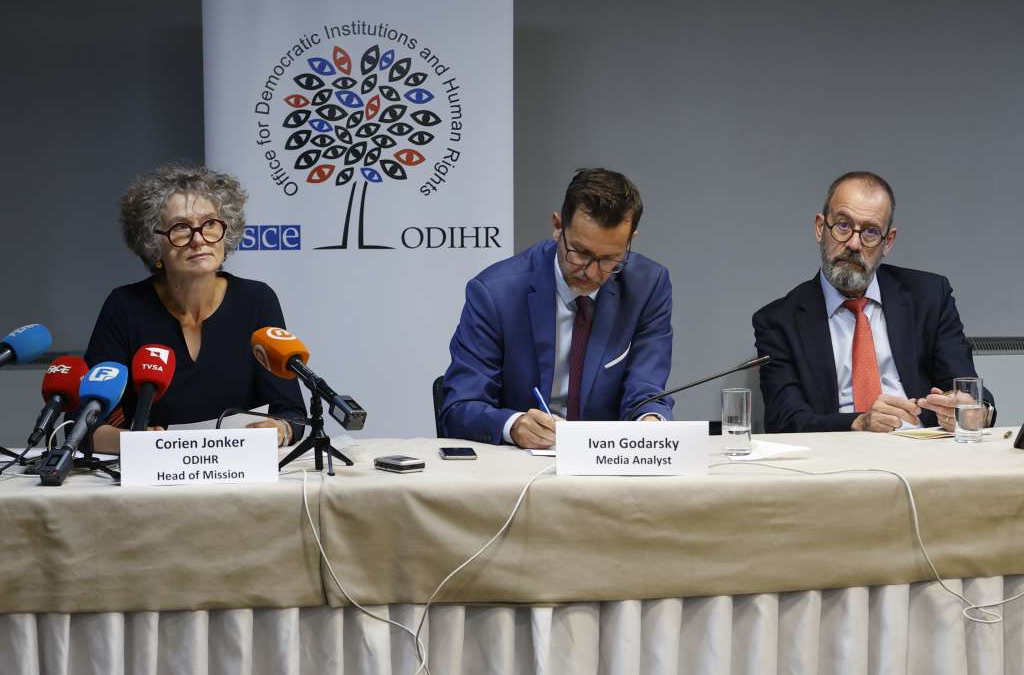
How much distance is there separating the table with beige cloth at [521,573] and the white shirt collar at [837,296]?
1080mm

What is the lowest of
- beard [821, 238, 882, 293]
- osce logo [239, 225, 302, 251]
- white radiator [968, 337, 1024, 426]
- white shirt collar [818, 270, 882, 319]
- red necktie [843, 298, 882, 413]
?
white radiator [968, 337, 1024, 426]

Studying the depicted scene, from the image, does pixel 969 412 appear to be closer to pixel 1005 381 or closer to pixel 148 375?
pixel 148 375

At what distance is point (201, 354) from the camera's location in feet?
8.37

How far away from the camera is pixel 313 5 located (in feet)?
11.7

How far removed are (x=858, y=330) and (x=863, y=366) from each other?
0.37ft

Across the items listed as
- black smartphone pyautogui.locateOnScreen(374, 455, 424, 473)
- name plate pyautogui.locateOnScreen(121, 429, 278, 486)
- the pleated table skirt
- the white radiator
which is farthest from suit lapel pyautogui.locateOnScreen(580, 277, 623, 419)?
the white radiator

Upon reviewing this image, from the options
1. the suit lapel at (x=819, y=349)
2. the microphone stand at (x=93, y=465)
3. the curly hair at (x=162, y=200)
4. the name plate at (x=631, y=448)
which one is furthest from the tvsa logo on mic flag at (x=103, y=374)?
the suit lapel at (x=819, y=349)

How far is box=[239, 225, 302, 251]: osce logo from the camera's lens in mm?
3580

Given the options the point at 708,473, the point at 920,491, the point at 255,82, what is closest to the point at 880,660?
the point at 920,491

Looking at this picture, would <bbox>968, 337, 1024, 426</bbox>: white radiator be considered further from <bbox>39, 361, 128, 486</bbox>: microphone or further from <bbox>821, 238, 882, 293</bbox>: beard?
<bbox>39, 361, 128, 486</bbox>: microphone

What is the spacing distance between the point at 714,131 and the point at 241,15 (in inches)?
80.5

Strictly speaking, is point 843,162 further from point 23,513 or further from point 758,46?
point 23,513

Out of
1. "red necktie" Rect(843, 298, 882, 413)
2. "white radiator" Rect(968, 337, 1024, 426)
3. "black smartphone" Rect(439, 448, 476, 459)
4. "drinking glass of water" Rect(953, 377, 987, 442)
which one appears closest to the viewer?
"black smartphone" Rect(439, 448, 476, 459)

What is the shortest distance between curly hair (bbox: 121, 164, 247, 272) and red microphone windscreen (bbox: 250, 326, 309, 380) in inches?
30.6
